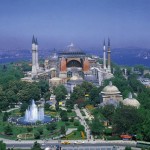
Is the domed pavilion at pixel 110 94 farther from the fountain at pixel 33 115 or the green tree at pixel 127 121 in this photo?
the green tree at pixel 127 121

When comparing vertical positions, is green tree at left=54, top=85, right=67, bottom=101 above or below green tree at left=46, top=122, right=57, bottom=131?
above

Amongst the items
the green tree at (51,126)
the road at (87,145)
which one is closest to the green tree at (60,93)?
the green tree at (51,126)

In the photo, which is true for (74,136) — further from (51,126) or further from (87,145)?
(51,126)

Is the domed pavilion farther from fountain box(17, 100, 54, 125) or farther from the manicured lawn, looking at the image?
the manicured lawn

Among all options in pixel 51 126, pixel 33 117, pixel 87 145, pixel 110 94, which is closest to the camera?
pixel 87 145

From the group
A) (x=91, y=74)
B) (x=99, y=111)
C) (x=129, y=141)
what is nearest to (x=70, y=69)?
(x=91, y=74)

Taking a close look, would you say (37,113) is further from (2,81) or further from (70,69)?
(70,69)

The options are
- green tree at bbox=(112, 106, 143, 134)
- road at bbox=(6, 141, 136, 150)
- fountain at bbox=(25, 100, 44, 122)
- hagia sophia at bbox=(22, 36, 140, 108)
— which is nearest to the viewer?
road at bbox=(6, 141, 136, 150)

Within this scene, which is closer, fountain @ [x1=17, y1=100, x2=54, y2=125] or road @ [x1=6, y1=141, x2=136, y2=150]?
road @ [x1=6, y1=141, x2=136, y2=150]

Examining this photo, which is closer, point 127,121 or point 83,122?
point 127,121

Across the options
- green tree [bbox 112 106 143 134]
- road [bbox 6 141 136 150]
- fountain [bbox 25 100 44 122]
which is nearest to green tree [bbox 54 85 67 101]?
fountain [bbox 25 100 44 122]

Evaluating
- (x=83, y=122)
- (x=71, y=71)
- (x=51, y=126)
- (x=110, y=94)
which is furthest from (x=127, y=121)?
(x=71, y=71)
